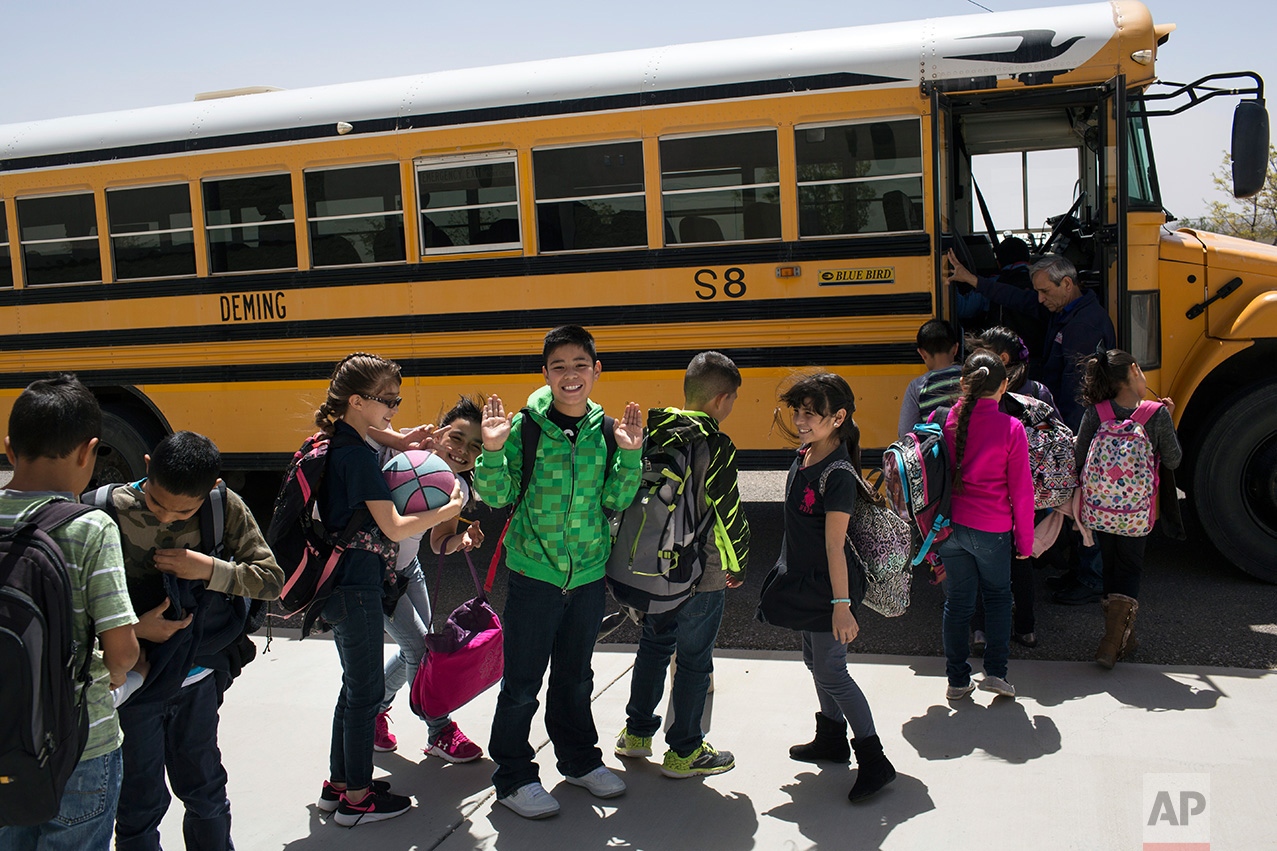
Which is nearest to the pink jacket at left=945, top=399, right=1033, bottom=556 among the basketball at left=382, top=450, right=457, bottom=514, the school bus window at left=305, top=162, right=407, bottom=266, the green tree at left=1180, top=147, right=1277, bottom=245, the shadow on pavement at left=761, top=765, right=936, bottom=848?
the shadow on pavement at left=761, top=765, right=936, bottom=848

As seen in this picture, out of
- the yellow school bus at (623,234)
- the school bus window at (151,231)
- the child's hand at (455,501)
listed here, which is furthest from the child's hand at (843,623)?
the school bus window at (151,231)

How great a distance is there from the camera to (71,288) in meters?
6.48

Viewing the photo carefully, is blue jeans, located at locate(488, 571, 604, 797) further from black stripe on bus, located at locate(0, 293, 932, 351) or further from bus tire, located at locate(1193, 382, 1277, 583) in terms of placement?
bus tire, located at locate(1193, 382, 1277, 583)

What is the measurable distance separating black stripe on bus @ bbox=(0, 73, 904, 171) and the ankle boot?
8.87ft

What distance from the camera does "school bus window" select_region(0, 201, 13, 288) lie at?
6.59 metres

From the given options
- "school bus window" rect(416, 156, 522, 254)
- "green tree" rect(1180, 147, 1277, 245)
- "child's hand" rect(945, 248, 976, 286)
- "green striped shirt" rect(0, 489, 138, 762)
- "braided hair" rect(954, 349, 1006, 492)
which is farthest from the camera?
"green tree" rect(1180, 147, 1277, 245)

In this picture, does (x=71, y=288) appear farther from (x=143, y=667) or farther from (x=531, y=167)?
(x=143, y=667)

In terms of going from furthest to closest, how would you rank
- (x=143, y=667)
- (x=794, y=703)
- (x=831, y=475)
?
(x=794, y=703) < (x=831, y=475) < (x=143, y=667)

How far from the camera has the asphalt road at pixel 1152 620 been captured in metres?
4.17

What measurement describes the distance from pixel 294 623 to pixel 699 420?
2967 millimetres

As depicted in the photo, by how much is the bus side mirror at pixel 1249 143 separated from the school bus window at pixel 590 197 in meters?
2.92

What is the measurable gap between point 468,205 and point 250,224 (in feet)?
4.77

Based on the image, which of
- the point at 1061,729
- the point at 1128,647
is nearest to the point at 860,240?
the point at 1128,647

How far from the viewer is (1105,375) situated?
4.17 meters
